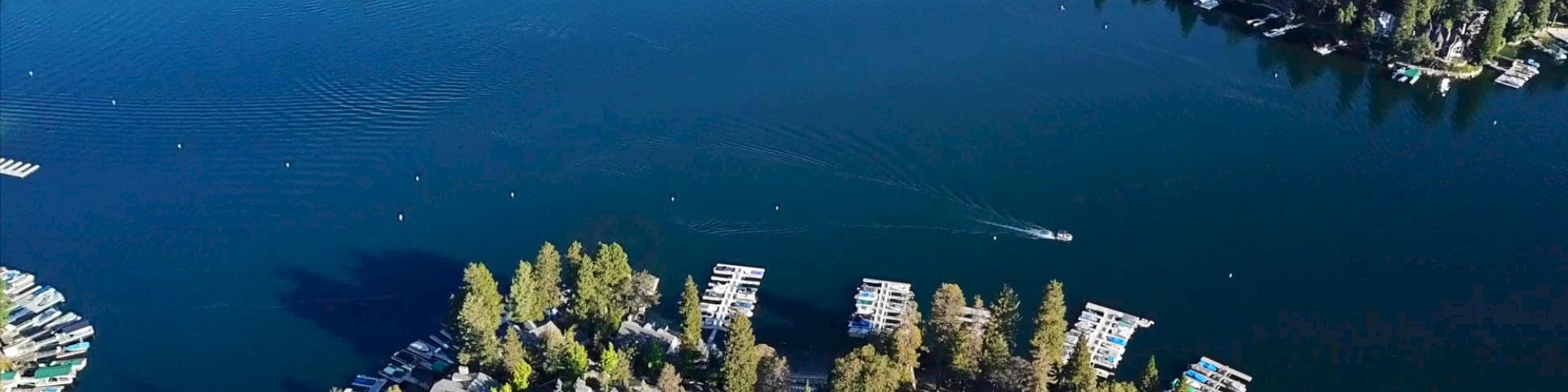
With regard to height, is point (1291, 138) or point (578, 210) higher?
point (1291, 138)

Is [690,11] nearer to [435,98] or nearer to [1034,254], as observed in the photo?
Answer: [435,98]

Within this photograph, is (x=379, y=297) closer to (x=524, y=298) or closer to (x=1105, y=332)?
(x=524, y=298)

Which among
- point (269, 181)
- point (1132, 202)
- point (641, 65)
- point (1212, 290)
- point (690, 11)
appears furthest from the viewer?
point (690, 11)

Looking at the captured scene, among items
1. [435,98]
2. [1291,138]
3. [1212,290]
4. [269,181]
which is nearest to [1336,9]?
[1291,138]

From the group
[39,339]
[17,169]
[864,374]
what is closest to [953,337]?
[864,374]

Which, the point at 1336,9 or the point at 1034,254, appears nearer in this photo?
the point at 1034,254

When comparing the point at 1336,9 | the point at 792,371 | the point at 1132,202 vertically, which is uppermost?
the point at 1336,9
